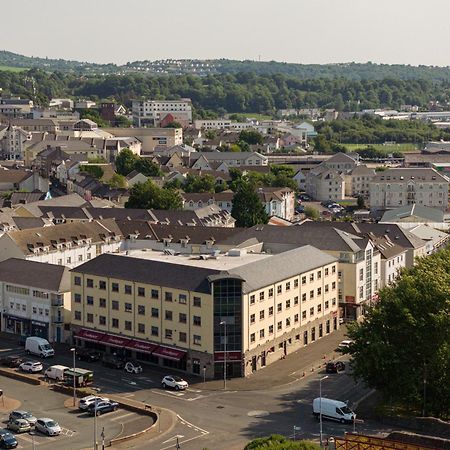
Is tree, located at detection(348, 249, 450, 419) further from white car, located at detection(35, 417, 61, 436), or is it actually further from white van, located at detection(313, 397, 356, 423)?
white car, located at detection(35, 417, 61, 436)

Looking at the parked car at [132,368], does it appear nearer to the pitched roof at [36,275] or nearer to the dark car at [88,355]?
the dark car at [88,355]

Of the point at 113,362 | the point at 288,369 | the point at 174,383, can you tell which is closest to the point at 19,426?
the point at 174,383

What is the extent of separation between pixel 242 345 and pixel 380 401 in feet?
22.9

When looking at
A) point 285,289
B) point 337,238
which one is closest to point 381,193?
point 337,238

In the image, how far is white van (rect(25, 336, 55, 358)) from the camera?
46125mm

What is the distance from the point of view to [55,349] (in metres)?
47.8

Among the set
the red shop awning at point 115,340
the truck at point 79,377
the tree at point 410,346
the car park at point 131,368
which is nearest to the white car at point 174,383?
the car park at point 131,368

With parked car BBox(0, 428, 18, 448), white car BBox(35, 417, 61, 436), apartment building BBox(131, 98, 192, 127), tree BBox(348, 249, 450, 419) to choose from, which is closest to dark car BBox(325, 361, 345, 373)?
tree BBox(348, 249, 450, 419)

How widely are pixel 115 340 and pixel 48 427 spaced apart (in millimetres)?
11138

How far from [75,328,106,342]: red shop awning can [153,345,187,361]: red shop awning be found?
12.3 feet

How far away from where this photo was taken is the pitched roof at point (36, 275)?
4978 centimetres

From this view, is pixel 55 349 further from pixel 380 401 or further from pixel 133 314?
pixel 380 401

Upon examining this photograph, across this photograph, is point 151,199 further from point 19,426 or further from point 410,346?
point 19,426

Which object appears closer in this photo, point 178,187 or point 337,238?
point 337,238
